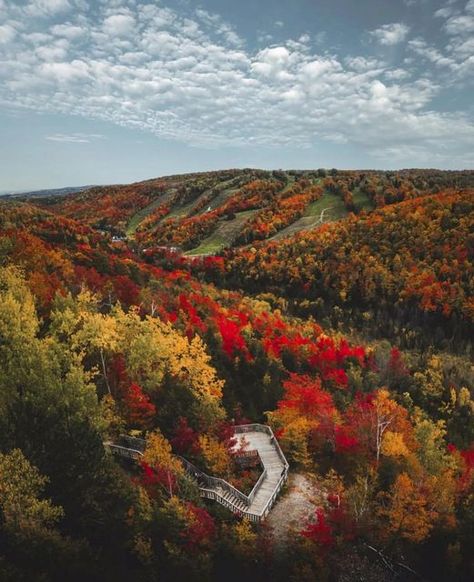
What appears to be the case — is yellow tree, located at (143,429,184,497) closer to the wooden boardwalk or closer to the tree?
the wooden boardwalk

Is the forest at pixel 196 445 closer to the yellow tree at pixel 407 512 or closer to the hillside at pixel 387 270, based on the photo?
the yellow tree at pixel 407 512

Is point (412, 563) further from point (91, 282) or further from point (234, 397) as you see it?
point (91, 282)

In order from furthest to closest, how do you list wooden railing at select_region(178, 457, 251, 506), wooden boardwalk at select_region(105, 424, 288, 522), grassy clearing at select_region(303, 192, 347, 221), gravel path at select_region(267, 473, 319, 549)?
grassy clearing at select_region(303, 192, 347, 221)
wooden railing at select_region(178, 457, 251, 506)
wooden boardwalk at select_region(105, 424, 288, 522)
gravel path at select_region(267, 473, 319, 549)

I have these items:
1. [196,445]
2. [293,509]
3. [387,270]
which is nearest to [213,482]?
[196,445]

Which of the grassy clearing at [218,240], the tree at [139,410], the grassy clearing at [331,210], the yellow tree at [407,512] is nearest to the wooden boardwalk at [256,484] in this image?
the tree at [139,410]

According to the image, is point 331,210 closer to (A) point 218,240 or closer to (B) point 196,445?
(A) point 218,240

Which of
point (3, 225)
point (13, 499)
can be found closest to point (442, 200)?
point (3, 225)

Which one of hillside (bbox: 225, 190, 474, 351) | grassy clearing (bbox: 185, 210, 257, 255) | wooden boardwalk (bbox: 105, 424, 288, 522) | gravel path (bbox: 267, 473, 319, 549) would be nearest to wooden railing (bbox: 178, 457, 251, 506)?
wooden boardwalk (bbox: 105, 424, 288, 522)

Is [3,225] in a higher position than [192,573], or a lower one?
higher
